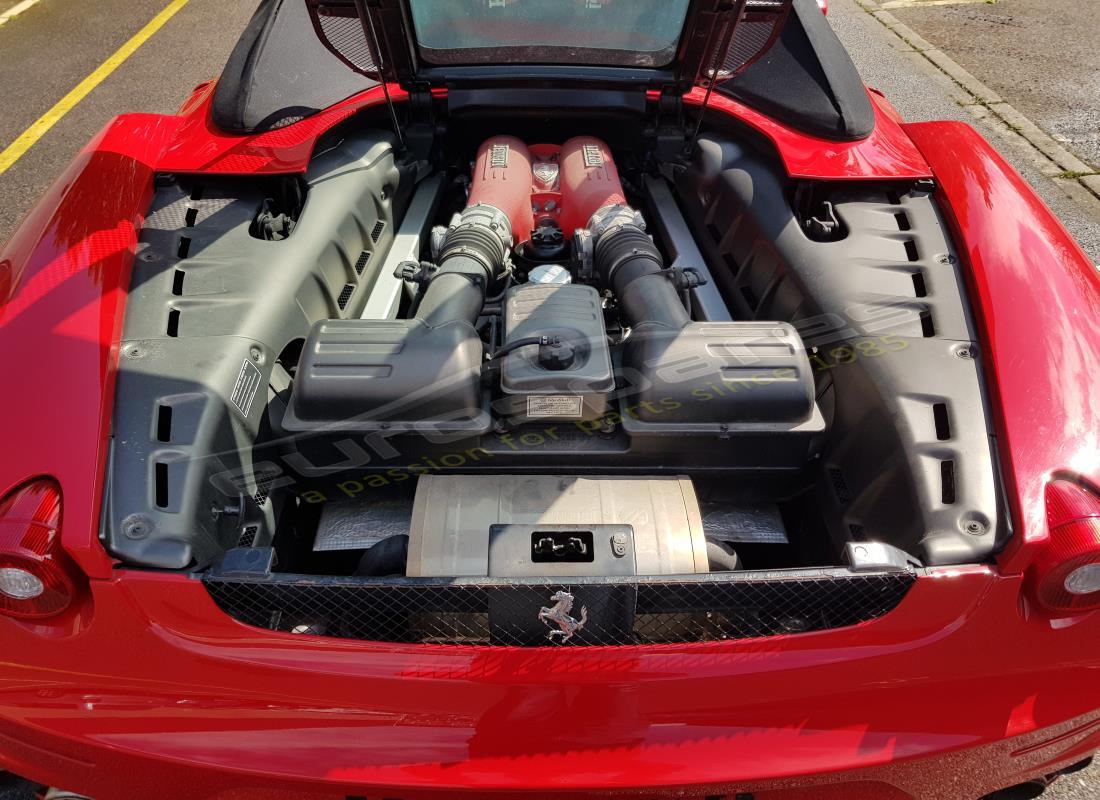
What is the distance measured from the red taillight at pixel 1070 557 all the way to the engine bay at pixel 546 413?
0.09 m

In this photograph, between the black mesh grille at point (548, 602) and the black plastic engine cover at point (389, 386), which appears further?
the black plastic engine cover at point (389, 386)

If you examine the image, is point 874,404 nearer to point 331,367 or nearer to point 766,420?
point 766,420

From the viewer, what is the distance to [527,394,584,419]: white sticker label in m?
1.48

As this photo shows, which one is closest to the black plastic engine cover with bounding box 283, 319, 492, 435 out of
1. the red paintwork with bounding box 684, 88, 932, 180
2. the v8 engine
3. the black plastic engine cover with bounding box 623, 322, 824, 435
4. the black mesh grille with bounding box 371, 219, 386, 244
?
the v8 engine

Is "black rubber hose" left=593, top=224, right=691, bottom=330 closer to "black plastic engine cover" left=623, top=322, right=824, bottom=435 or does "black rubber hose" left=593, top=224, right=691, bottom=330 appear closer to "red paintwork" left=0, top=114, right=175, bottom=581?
"black plastic engine cover" left=623, top=322, right=824, bottom=435

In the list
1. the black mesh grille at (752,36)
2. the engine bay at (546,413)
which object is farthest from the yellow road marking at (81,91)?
the black mesh grille at (752,36)

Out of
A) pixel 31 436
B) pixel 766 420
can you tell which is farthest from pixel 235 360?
pixel 766 420

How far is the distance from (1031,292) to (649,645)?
3.81ft

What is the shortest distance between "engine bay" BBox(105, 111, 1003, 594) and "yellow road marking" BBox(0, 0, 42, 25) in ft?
19.8

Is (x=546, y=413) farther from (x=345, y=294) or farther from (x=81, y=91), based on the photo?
(x=81, y=91)

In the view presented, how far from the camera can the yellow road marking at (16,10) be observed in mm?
6258

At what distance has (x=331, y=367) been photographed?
1515 mm

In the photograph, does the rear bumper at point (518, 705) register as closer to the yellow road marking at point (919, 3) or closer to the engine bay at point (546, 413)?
A: the engine bay at point (546, 413)

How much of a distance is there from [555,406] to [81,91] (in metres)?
5.24
